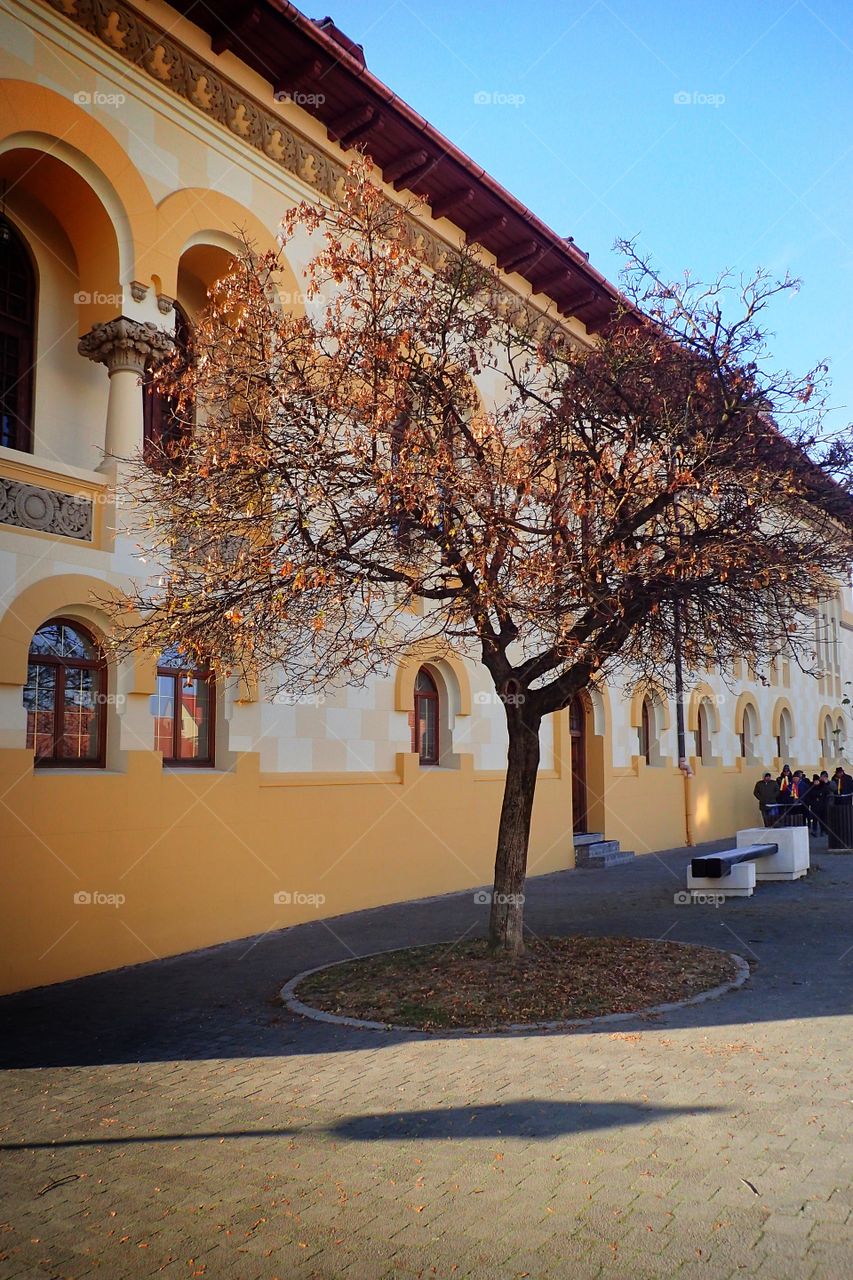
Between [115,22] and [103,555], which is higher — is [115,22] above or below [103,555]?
above

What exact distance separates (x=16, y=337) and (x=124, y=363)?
1.14 m

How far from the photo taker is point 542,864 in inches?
739

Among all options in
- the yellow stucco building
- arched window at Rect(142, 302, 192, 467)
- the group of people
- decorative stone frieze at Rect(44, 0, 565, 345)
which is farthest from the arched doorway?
arched window at Rect(142, 302, 192, 467)

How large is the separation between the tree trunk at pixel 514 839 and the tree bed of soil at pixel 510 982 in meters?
0.23

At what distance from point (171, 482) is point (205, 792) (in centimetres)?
385

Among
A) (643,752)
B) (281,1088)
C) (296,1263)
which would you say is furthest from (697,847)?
(296,1263)

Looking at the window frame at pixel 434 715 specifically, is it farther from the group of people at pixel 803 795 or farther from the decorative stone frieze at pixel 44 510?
the group of people at pixel 803 795

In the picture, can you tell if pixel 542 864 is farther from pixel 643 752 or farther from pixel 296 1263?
pixel 296 1263

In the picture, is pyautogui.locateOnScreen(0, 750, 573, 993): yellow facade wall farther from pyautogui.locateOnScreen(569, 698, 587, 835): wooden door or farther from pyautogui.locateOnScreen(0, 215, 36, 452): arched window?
pyautogui.locateOnScreen(569, 698, 587, 835): wooden door

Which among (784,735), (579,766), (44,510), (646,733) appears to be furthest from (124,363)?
(784,735)

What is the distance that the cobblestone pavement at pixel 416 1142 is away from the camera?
412 cm

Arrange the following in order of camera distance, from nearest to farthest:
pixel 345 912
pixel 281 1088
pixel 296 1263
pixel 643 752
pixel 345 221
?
pixel 296 1263 < pixel 281 1088 < pixel 345 221 < pixel 345 912 < pixel 643 752

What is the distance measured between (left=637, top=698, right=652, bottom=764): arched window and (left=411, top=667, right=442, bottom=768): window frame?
8702 mm

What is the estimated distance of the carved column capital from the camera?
1087 cm
